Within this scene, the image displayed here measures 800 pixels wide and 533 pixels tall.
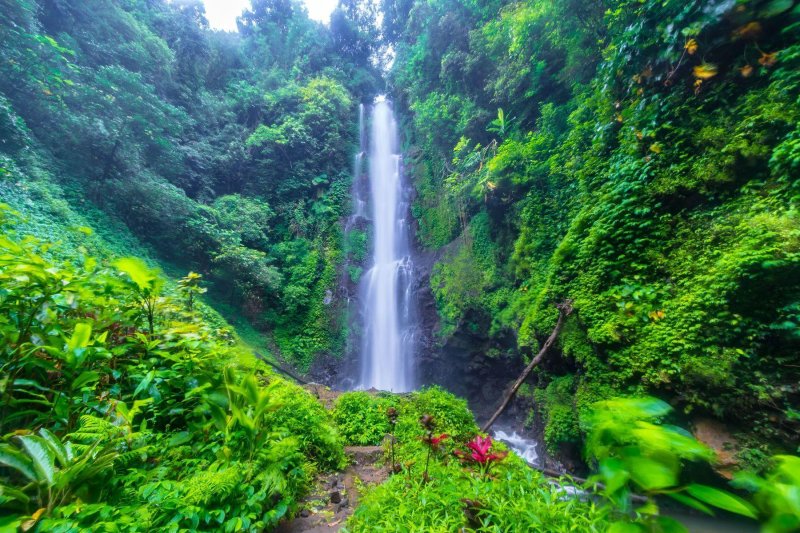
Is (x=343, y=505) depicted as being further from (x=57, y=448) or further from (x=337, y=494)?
(x=57, y=448)

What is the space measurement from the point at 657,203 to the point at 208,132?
16.5m

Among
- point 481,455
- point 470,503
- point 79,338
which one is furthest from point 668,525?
point 79,338

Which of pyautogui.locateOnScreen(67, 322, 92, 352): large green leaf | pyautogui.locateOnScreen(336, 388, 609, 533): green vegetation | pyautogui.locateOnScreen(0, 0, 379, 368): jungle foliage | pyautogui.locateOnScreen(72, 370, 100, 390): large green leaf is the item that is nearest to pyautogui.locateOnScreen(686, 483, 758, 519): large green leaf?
pyautogui.locateOnScreen(336, 388, 609, 533): green vegetation

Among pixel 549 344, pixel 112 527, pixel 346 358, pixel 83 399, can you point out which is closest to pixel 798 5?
pixel 549 344

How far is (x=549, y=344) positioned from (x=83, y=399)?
18.9ft

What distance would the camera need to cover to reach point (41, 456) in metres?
1.56

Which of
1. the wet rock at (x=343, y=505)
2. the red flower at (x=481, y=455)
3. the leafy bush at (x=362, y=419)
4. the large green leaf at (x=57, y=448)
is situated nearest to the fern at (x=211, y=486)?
the large green leaf at (x=57, y=448)

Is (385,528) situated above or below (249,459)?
below

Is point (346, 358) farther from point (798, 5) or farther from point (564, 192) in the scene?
point (798, 5)

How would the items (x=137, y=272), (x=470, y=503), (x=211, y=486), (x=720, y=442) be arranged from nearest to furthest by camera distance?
(x=211, y=486), (x=470, y=503), (x=137, y=272), (x=720, y=442)

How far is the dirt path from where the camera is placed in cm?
239

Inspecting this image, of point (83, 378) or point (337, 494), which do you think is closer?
point (83, 378)

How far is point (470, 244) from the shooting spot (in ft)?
35.2

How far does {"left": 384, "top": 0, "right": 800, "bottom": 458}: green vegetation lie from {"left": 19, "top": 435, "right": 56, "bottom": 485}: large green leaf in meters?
5.28
